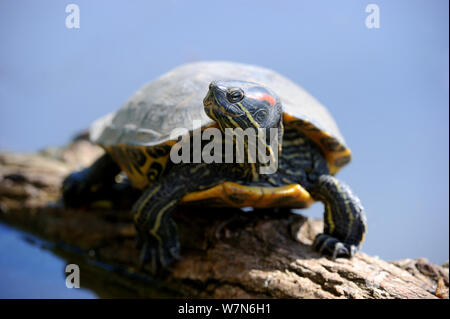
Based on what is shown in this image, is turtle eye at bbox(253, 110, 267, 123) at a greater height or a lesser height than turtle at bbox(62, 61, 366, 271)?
greater

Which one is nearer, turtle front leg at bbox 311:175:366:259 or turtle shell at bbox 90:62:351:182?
turtle front leg at bbox 311:175:366:259

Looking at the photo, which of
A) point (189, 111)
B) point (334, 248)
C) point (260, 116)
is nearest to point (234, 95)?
point (260, 116)

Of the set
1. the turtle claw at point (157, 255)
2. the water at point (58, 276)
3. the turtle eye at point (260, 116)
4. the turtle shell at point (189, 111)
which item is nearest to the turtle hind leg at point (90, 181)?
the turtle shell at point (189, 111)

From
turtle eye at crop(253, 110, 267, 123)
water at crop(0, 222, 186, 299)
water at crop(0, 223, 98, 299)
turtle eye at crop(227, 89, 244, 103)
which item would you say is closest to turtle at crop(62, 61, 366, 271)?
turtle eye at crop(253, 110, 267, 123)

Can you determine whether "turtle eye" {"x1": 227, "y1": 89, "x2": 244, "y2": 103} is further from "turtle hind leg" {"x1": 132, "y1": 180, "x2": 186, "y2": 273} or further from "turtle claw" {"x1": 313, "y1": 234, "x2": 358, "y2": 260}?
"turtle claw" {"x1": 313, "y1": 234, "x2": 358, "y2": 260}

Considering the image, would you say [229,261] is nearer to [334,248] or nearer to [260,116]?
[334,248]

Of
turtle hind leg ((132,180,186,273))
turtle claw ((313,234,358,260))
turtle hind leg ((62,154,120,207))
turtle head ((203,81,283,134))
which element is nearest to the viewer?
turtle head ((203,81,283,134))

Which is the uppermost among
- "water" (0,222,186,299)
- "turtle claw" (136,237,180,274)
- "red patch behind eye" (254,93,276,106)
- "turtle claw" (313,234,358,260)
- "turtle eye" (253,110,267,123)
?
"red patch behind eye" (254,93,276,106)
